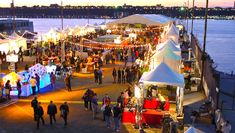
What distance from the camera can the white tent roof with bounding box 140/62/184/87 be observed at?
1492 cm

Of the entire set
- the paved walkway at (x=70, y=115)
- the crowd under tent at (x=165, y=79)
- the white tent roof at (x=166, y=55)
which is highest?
the white tent roof at (x=166, y=55)

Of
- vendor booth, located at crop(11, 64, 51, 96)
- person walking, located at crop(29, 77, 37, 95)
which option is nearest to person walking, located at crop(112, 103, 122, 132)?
person walking, located at crop(29, 77, 37, 95)

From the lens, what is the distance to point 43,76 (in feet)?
71.1

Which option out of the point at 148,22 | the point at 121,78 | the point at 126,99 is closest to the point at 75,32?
the point at 148,22

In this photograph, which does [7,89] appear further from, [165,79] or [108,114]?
[165,79]

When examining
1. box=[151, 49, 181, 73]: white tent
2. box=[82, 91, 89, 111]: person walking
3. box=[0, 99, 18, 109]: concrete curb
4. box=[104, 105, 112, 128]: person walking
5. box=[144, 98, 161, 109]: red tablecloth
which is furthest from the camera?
box=[151, 49, 181, 73]: white tent

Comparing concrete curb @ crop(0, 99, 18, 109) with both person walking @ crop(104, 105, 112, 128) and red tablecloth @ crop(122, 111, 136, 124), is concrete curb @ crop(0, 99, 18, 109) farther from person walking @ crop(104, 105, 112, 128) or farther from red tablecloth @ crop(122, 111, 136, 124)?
red tablecloth @ crop(122, 111, 136, 124)

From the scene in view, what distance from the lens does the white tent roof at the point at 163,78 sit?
1492cm

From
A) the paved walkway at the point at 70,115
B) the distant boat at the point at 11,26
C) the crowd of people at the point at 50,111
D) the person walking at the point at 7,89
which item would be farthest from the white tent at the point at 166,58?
the distant boat at the point at 11,26

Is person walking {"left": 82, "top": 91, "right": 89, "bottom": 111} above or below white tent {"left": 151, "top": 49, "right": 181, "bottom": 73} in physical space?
below

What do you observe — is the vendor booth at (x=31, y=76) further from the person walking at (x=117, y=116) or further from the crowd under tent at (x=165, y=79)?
the person walking at (x=117, y=116)

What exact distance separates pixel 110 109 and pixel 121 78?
8.86m

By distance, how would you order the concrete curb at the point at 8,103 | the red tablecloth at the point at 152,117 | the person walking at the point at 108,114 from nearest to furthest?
the person walking at the point at 108,114
the red tablecloth at the point at 152,117
the concrete curb at the point at 8,103

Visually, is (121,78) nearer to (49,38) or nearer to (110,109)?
(110,109)
